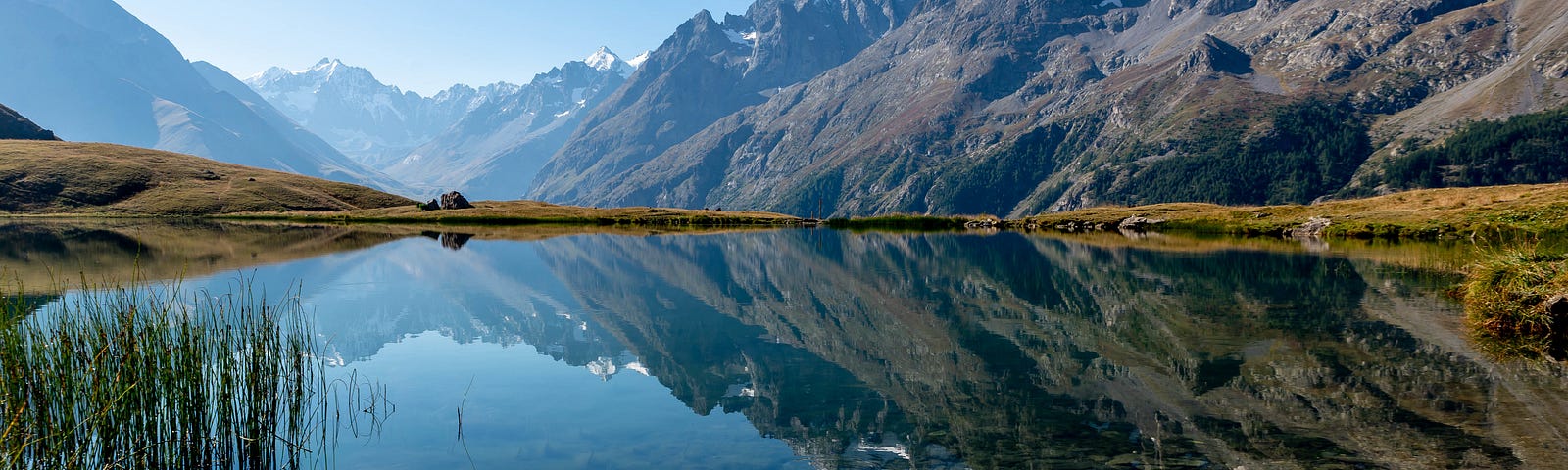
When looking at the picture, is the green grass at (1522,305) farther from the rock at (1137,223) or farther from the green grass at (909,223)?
the green grass at (909,223)

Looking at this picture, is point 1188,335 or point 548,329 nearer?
point 1188,335

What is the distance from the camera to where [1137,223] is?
13900cm

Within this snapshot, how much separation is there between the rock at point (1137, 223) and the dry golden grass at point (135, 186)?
606 feet

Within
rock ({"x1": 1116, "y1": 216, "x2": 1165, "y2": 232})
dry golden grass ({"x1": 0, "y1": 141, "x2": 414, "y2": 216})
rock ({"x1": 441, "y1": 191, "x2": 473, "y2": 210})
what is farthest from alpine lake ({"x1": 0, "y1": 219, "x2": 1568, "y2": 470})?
dry golden grass ({"x1": 0, "y1": 141, "x2": 414, "y2": 216})

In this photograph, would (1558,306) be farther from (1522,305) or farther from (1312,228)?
(1312,228)

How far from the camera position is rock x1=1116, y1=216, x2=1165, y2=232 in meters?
135

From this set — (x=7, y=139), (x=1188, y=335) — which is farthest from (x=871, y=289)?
(x=7, y=139)

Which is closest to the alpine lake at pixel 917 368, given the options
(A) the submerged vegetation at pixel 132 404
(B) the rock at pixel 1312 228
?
(A) the submerged vegetation at pixel 132 404

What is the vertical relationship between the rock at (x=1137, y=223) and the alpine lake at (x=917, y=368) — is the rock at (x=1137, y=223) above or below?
below

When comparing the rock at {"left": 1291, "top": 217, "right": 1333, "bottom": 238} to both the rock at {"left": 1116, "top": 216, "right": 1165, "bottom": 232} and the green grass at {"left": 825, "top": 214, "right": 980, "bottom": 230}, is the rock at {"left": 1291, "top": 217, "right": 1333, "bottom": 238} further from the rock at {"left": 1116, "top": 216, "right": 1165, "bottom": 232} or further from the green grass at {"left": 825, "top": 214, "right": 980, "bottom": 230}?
the green grass at {"left": 825, "top": 214, "right": 980, "bottom": 230}

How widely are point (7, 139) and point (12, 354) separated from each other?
269 meters

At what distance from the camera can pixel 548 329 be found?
31.2 meters

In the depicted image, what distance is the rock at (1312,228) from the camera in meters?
97.2

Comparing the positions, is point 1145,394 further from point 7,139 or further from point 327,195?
point 7,139
